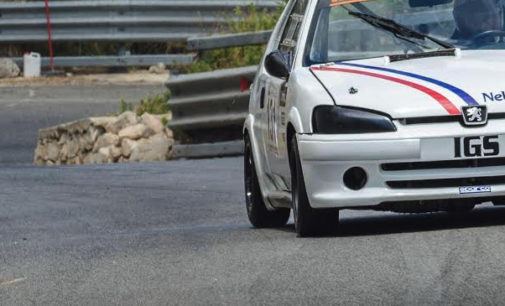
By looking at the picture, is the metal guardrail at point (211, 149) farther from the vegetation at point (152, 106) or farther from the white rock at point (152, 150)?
the vegetation at point (152, 106)

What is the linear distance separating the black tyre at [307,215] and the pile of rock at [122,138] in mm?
8126

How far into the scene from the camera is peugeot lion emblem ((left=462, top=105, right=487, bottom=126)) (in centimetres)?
828

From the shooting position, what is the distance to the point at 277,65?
9.36 meters

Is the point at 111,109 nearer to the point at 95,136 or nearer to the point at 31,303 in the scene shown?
the point at 95,136

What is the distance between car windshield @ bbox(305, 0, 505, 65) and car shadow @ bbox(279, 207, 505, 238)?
920 millimetres

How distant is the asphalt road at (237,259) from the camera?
676 centimetres

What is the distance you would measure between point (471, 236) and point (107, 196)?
601 centimetres

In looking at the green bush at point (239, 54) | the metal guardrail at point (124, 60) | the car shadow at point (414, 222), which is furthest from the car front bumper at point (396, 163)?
the metal guardrail at point (124, 60)

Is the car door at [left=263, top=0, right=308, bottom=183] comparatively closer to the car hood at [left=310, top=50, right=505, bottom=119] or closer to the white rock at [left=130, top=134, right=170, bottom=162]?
the car hood at [left=310, top=50, right=505, bottom=119]

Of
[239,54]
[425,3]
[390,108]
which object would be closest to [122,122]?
[239,54]

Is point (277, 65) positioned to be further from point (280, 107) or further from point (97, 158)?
point (97, 158)

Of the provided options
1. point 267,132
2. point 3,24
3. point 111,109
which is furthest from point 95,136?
point 267,132

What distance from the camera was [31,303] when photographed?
7.06 meters

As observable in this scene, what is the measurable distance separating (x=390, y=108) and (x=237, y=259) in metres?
1.07
